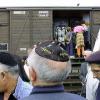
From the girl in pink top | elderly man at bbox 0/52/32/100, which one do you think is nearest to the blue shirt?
elderly man at bbox 0/52/32/100

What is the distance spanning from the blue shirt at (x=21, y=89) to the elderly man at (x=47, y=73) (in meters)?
1.18

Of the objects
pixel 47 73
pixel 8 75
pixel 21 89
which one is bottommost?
pixel 21 89

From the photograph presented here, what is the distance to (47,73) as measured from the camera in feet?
9.35

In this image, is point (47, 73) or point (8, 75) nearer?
point (47, 73)

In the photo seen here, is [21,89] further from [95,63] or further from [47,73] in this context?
[47,73]

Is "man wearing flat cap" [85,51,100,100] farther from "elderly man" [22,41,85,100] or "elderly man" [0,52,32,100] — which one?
"elderly man" [22,41,85,100]

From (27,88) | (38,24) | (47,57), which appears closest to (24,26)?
(38,24)

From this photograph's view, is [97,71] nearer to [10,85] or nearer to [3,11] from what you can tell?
[10,85]

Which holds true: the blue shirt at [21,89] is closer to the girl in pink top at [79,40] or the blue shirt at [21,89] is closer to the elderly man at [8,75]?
the elderly man at [8,75]

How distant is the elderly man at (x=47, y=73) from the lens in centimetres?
285

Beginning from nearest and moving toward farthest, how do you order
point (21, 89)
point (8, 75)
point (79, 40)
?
point (8, 75), point (21, 89), point (79, 40)

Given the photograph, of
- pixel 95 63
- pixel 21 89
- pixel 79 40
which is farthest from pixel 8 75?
pixel 79 40

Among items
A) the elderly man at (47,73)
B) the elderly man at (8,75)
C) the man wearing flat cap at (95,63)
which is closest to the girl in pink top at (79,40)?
the man wearing flat cap at (95,63)

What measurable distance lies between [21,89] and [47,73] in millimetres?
1496
